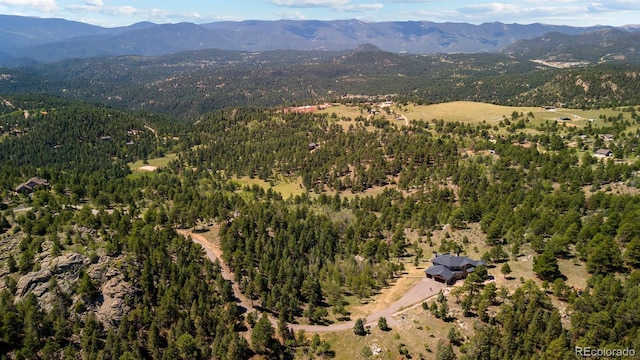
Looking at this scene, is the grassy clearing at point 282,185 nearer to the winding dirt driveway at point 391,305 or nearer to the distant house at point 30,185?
the distant house at point 30,185

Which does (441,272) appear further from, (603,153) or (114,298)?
(603,153)

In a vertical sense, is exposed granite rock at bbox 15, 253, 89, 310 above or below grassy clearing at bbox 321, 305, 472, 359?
above

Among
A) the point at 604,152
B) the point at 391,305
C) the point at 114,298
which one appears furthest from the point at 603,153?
the point at 114,298

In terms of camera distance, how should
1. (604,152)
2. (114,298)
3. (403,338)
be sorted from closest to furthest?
1. (403,338)
2. (114,298)
3. (604,152)

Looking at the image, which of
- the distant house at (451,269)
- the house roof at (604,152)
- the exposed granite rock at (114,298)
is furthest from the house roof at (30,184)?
the house roof at (604,152)

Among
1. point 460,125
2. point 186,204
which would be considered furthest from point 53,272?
point 460,125

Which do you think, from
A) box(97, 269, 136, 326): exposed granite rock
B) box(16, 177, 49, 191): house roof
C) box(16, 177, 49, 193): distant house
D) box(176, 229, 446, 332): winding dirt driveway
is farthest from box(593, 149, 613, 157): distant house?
box(16, 177, 49, 191): house roof

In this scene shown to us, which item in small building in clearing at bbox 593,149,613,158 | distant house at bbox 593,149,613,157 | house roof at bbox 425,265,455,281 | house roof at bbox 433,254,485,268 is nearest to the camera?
house roof at bbox 425,265,455,281

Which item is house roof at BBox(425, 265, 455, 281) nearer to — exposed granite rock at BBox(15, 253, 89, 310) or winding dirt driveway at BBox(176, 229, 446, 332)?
winding dirt driveway at BBox(176, 229, 446, 332)
